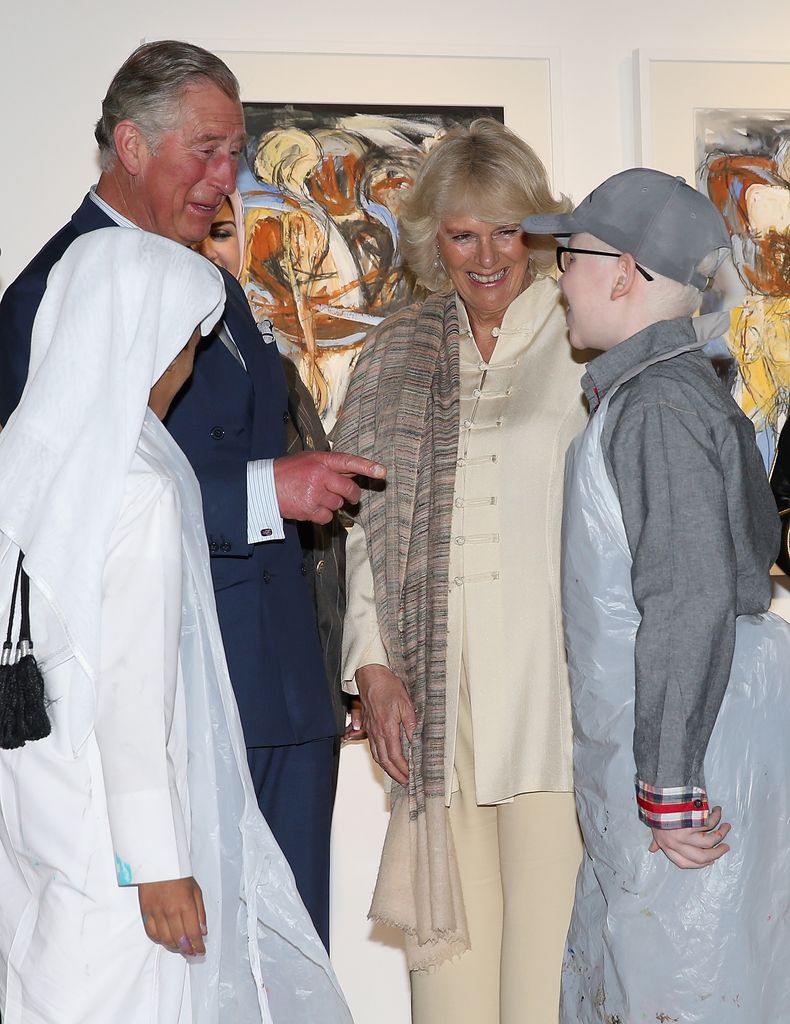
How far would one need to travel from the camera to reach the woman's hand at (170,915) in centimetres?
149

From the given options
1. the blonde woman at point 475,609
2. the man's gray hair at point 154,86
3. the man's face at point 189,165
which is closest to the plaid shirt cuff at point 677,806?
the blonde woman at point 475,609

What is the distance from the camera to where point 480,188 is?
2.30m

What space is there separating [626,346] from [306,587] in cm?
74

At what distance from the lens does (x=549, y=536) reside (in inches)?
87.0

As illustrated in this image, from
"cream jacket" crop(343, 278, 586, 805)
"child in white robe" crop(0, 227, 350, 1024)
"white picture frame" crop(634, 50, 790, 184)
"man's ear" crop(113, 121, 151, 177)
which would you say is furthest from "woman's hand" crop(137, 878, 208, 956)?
"white picture frame" crop(634, 50, 790, 184)

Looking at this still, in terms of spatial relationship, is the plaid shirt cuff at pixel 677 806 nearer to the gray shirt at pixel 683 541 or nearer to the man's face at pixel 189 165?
the gray shirt at pixel 683 541

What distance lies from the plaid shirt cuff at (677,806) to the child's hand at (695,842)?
0.04ft

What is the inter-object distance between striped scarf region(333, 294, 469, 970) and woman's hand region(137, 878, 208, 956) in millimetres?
791

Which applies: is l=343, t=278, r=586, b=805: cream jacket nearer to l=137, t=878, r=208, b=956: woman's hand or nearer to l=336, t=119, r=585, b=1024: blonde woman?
l=336, t=119, r=585, b=1024: blonde woman

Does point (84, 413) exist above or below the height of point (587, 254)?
below

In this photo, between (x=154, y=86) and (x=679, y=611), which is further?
(x=154, y=86)

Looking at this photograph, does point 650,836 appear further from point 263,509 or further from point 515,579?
point 263,509

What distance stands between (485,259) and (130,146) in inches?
26.4

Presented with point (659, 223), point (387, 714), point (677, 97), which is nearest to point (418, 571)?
point (387, 714)
